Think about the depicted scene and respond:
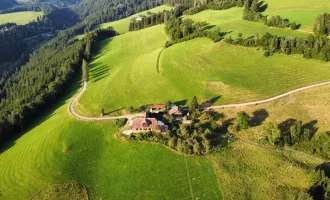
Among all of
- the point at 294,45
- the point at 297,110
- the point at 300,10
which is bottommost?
the point at 297,110

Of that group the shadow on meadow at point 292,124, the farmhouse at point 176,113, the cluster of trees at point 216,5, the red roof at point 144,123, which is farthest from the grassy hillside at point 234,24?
the red roof at point 144,123

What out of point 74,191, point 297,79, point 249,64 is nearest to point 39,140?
point 74,191

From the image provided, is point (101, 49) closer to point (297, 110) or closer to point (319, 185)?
point (297, 110)

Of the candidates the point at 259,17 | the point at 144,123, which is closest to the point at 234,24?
the point at 259,17

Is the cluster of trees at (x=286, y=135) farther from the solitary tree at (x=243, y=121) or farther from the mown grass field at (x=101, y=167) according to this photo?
the mown grass field at (x=101, y=167)

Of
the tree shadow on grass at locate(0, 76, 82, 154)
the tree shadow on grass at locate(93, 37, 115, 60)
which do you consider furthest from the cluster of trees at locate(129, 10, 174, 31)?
the tree shadow on grass at locate(0, 76, 82, 154)

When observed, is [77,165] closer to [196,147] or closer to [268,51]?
[196,147]
